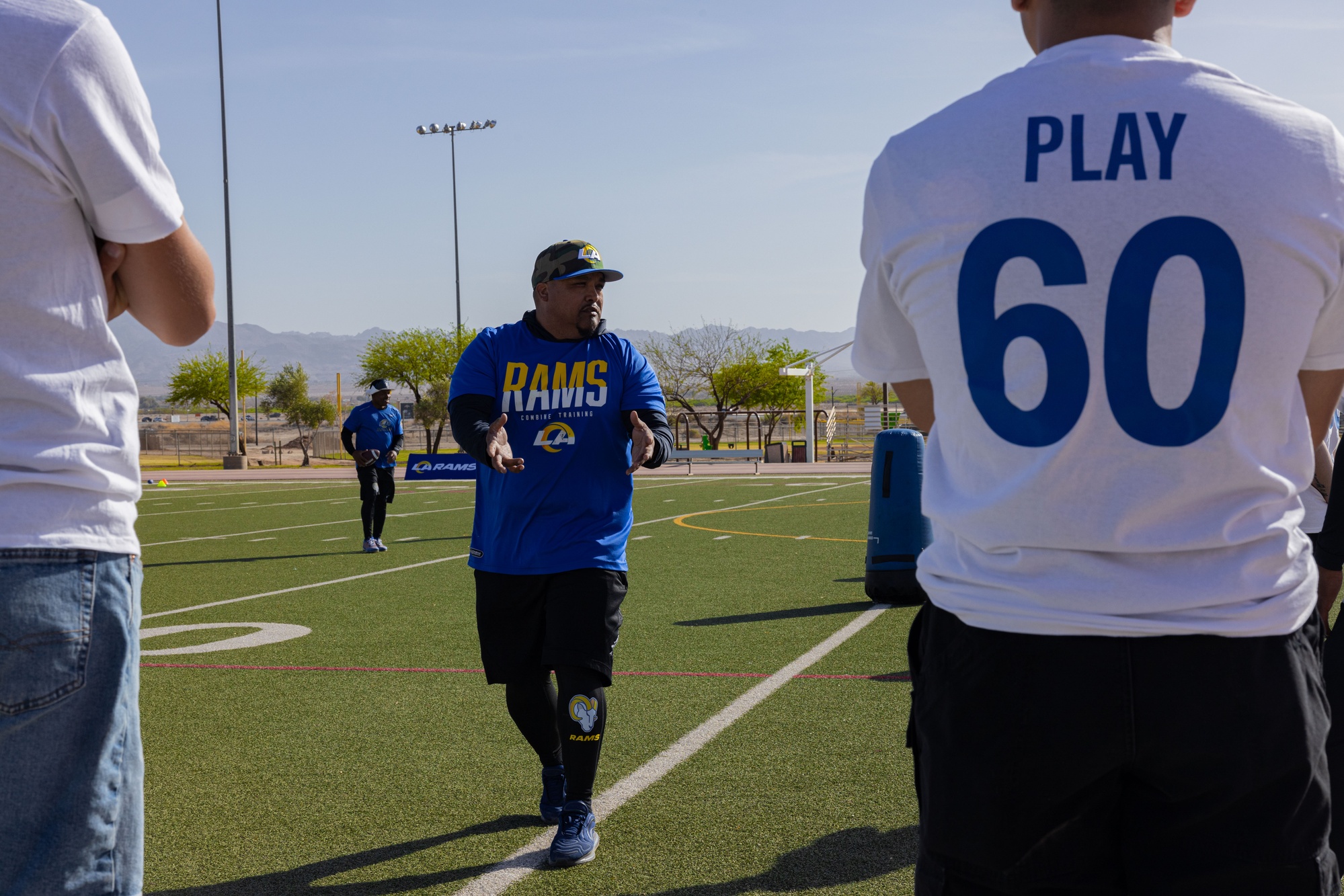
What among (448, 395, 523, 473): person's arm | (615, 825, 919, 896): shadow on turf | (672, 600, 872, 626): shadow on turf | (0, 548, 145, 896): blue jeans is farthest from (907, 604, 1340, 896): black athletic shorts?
(672, 600, 872, 626): shadow on turf

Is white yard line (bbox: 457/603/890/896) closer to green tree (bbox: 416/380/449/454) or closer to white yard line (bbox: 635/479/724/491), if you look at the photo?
white yard line (bbox: 635/479/724/491)

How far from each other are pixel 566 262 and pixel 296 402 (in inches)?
3198

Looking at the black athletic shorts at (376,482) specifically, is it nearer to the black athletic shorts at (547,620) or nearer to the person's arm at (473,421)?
the person's arm at (473,421)

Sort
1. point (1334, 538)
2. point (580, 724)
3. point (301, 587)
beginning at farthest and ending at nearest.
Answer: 1. point (301, 587)
2. point (580, 724)
3. point (1334, 538)

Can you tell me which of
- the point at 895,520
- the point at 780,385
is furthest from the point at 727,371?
the point at 895,520

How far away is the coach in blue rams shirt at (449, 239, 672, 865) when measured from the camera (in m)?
4.30

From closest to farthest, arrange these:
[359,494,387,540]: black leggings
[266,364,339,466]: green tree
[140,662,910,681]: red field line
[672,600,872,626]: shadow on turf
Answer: [140,662,910,681]: red field line < [672,600,872,626]: shadow on turf < [359,494,387,540]: black leggings < [266,364,339,466]: green tree

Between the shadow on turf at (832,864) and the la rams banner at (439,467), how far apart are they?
18468 millimetres

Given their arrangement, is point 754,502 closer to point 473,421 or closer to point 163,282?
point 473,421

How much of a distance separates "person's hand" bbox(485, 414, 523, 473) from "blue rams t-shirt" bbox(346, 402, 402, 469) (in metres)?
10.8

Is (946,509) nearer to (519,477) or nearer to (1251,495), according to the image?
(1251,495)

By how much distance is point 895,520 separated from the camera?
793 cm

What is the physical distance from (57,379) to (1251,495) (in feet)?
5.27

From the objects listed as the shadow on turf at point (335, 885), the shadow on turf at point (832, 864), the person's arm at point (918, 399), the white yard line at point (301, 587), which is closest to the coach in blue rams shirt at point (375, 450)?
the white yard line at point (301, 587)
